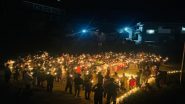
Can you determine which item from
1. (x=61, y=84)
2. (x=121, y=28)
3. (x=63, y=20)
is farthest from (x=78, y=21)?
(x=61, y=84)

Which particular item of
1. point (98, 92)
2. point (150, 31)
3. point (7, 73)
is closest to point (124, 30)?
point (150, 31)

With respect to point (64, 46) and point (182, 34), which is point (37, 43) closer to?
point (64, 46)

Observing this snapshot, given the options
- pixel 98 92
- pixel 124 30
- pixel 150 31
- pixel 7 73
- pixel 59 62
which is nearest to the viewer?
pixel 98 92

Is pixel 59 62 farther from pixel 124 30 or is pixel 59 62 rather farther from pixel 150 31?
pixel 124 30

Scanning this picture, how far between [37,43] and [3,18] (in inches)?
265

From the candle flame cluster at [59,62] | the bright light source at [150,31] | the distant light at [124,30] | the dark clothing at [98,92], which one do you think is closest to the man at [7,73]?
the candle flame cluster at [59,62]

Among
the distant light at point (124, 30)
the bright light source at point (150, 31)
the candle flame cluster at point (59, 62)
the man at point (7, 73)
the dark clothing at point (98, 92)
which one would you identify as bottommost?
the dark clothing at point (98, 92)

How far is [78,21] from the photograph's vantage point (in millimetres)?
70562

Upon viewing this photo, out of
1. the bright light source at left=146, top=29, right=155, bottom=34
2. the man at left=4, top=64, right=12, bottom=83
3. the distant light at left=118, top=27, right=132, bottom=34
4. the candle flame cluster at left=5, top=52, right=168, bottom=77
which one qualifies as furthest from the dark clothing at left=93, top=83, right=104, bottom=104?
the distant light at left=118, top=27, right=132, bottom=34

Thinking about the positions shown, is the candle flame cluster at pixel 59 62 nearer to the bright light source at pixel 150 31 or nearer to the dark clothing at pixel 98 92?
the dark clothing at pixel 98 92

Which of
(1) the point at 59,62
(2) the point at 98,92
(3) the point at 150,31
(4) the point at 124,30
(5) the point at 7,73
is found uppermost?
(4) the point at 124,30

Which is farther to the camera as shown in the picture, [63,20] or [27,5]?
[63,20]

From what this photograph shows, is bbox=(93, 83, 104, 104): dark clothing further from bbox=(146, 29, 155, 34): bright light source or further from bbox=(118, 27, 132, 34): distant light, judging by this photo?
bbox=(118, 27, 132, 34): distant light

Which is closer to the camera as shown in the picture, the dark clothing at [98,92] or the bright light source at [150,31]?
the dark clothing at [98,92]
